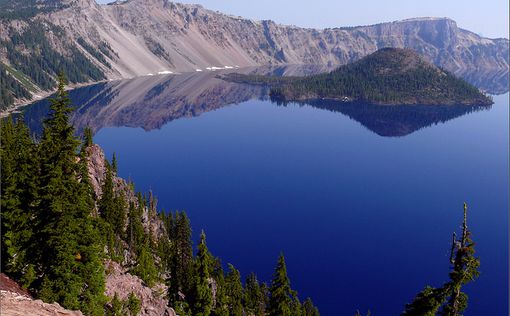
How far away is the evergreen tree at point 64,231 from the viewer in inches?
1458

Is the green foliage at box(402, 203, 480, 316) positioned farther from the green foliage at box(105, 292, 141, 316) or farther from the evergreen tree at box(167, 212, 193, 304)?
the evergreen tree at box(167, 212, 193, 304)

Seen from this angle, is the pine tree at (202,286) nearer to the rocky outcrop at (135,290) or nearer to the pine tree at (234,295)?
the rocky outcrop at (135,290)

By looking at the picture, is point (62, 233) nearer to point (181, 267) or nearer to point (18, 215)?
point (18, 215)

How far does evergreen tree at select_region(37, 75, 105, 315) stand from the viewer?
37.0 m

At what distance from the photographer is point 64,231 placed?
122 ft

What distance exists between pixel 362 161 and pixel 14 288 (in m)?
151

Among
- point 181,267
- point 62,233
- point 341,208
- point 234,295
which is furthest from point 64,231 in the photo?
point 341,208

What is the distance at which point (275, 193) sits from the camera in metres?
133

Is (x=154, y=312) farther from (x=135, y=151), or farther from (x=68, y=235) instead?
(x=135, y=151)

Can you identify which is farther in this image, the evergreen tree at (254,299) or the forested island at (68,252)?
the evergreen tree at (254,299)

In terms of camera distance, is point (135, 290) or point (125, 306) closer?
point (125, 306)

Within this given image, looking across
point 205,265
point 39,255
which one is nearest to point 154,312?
point 205,265

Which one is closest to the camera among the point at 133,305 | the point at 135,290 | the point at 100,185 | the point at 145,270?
the point at 133,305

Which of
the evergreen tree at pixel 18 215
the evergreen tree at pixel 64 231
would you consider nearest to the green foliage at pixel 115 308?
the evergreen tree at pixel 64 231
